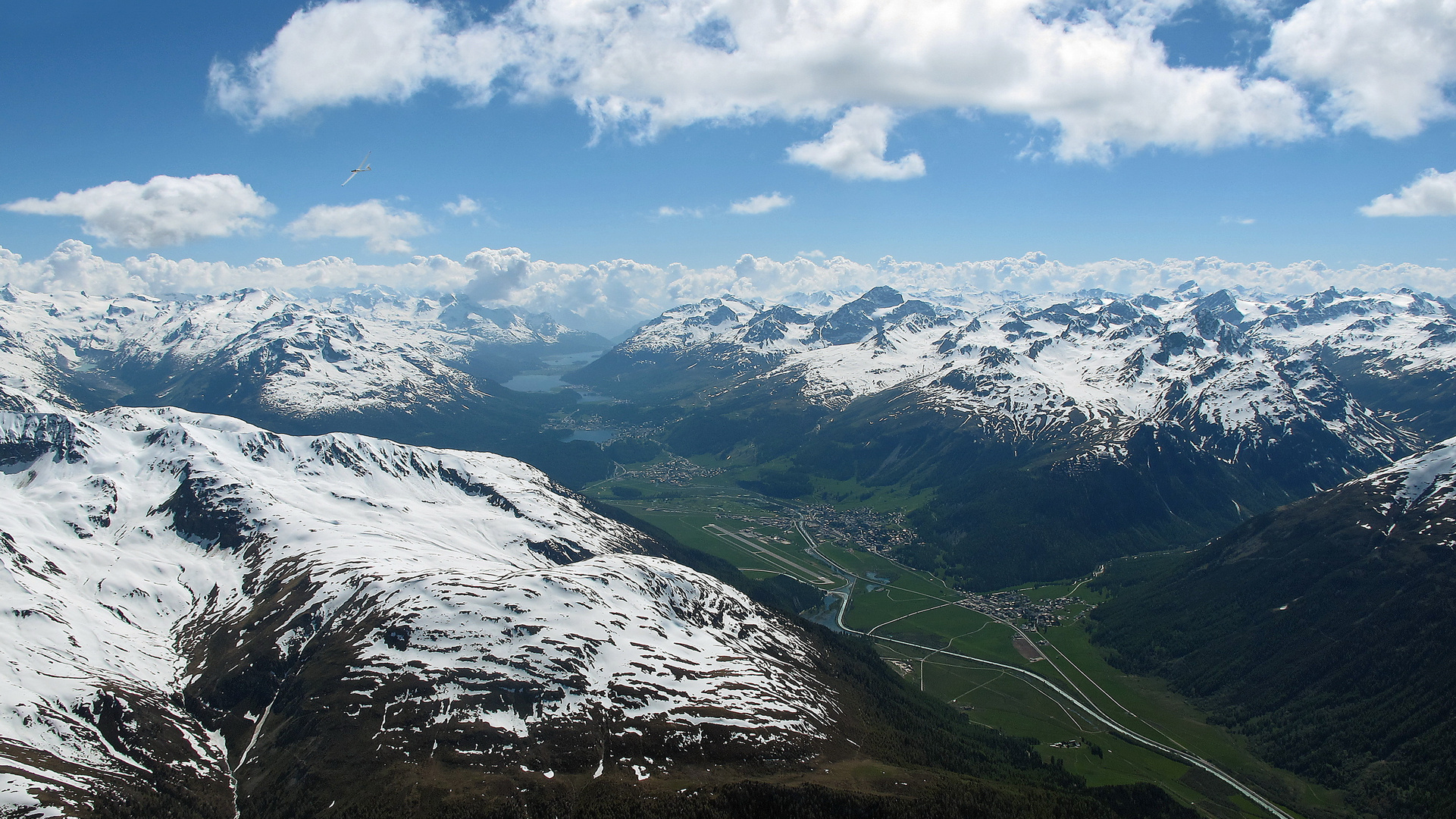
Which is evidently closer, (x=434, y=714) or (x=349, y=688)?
(x=434, y=714)

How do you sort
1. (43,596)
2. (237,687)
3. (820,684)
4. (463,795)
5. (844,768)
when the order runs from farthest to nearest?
1. (820,684)
2. (43,596)
3. (237,687)
4. (844,768)
5. (463,795)

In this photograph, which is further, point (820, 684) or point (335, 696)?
point (820, 684)

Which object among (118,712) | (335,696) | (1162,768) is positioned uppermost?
(1162,768)

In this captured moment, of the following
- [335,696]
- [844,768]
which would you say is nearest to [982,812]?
[844,768]

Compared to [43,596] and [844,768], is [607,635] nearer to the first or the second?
Answer: [844,768]

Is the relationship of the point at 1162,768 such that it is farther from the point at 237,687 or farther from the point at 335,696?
the point at 237,687

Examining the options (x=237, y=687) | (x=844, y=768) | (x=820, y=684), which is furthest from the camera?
(x=820, y=684)

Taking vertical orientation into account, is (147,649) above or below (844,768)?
below

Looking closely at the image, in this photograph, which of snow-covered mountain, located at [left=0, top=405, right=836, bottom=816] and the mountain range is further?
snow-covered mountain, located at [left=0, top=405, right=836, bottom=816]

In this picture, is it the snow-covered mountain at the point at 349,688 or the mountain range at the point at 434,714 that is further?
the snow-covered mountain at the point at 349,688
